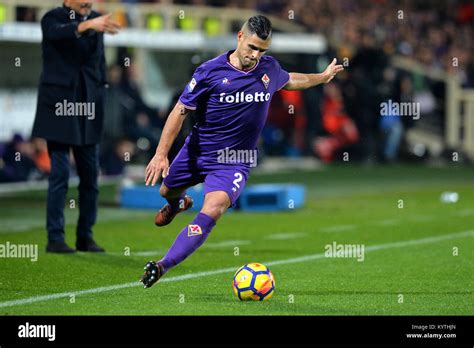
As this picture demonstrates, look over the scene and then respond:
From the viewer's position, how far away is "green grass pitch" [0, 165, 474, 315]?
9000 mm

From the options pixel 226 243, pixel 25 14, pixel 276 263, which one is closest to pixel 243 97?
pixel 276 263

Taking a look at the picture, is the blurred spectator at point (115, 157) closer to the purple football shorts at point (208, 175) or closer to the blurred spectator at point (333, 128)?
the blurred spectator at point (333, 128)

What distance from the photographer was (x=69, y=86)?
12.4 meters

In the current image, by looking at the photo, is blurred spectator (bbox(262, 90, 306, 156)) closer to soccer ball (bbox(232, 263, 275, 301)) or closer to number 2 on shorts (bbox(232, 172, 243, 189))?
number 2 on shorts (bbox(232, 172, 243, 189))

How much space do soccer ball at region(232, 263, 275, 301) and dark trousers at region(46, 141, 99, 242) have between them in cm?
345

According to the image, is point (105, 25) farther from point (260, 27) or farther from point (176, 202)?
point (260, 27)

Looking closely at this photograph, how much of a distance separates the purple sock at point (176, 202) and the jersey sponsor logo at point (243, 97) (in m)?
1.49

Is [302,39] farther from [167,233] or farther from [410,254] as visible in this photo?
[410,254]

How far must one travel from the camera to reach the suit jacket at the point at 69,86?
12219mm
